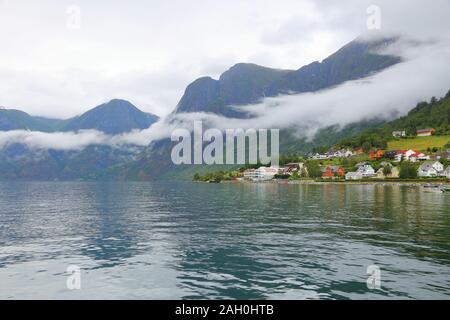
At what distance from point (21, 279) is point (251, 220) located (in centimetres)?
4130

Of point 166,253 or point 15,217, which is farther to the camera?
point 15,217

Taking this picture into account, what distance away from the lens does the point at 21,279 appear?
31578 mm

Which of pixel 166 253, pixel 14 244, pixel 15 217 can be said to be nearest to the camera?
pixel 166 253

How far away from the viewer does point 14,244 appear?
4672 cm
